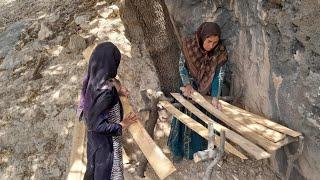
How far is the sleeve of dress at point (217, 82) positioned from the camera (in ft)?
13.5

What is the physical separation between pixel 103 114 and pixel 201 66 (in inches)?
51.2

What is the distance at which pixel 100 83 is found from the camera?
3.23 metres

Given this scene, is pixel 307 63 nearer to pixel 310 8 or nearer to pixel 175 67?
pixel 310 8

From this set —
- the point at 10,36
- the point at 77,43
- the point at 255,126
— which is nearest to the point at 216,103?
the point at 255,126

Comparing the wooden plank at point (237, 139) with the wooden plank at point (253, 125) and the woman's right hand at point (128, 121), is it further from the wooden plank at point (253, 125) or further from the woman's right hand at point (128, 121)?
the woman's right hand at point (128, 121)

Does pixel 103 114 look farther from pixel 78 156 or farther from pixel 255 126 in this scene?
pixel 255 126

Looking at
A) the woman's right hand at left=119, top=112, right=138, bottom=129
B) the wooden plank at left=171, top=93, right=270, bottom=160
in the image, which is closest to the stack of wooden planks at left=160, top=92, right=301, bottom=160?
the wooden plank at left=171, top=93, right=270, bottom=160

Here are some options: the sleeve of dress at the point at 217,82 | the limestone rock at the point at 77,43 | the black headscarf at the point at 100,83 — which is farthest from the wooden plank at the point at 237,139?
the limestone rock at the point at 77,43

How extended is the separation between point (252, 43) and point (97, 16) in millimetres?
3589

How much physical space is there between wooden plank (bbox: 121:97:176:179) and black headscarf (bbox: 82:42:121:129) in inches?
16.9

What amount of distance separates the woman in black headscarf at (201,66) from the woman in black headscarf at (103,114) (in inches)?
34.2

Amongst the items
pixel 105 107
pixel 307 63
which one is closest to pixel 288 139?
pixel 307 63

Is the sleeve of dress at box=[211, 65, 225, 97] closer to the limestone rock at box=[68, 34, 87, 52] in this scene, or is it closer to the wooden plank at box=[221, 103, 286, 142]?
the wooden plank at box=[221, 103, 286, 142]

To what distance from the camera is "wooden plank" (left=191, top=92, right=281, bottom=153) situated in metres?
3.35
